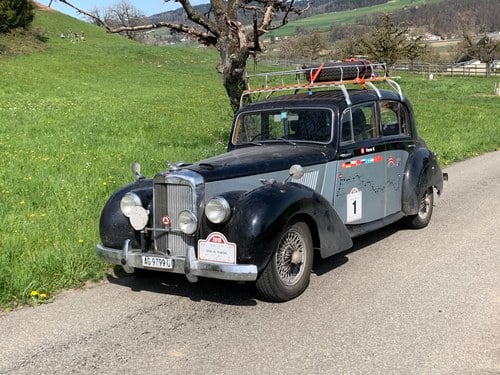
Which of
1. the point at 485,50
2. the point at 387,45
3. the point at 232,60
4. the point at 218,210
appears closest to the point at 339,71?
the point at 218,210

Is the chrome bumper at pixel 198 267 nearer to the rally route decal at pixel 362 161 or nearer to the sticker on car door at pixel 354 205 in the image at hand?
the sticker on car door at pixel 354 205

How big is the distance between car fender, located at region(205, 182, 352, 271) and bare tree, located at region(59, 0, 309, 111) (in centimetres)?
563

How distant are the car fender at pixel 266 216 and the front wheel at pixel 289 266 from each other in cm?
11

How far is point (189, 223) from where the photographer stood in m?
4.75

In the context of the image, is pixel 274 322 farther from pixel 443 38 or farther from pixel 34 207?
pixel 443 38

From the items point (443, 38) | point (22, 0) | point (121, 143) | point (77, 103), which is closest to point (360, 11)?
point (443, 38)

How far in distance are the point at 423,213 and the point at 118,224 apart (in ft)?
13.3

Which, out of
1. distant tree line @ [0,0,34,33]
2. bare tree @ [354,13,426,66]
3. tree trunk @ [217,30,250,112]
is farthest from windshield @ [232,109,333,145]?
bare tree @ [354,13,426,66]

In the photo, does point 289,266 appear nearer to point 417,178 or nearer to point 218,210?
point 218,210

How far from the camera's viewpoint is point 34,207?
7895mm

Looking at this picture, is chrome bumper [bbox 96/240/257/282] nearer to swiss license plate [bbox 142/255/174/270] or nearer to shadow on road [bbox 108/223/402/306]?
swiss license plate [bbox 142/255/174/270]

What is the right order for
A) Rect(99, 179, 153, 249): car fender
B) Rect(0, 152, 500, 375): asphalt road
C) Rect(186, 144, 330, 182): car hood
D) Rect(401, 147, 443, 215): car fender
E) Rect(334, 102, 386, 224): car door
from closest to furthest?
Rect(0, 152, 500, 375): asphalt road, Rect(186, 144, 330, 182): car hood, Rect(99, 179, 153, 249): car fender, Rect(334, 102, 386, 224): car door, Rect(401, 147, 443, 215): car fender

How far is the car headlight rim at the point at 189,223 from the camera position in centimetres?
473

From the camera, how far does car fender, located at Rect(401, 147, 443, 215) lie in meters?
6.87
